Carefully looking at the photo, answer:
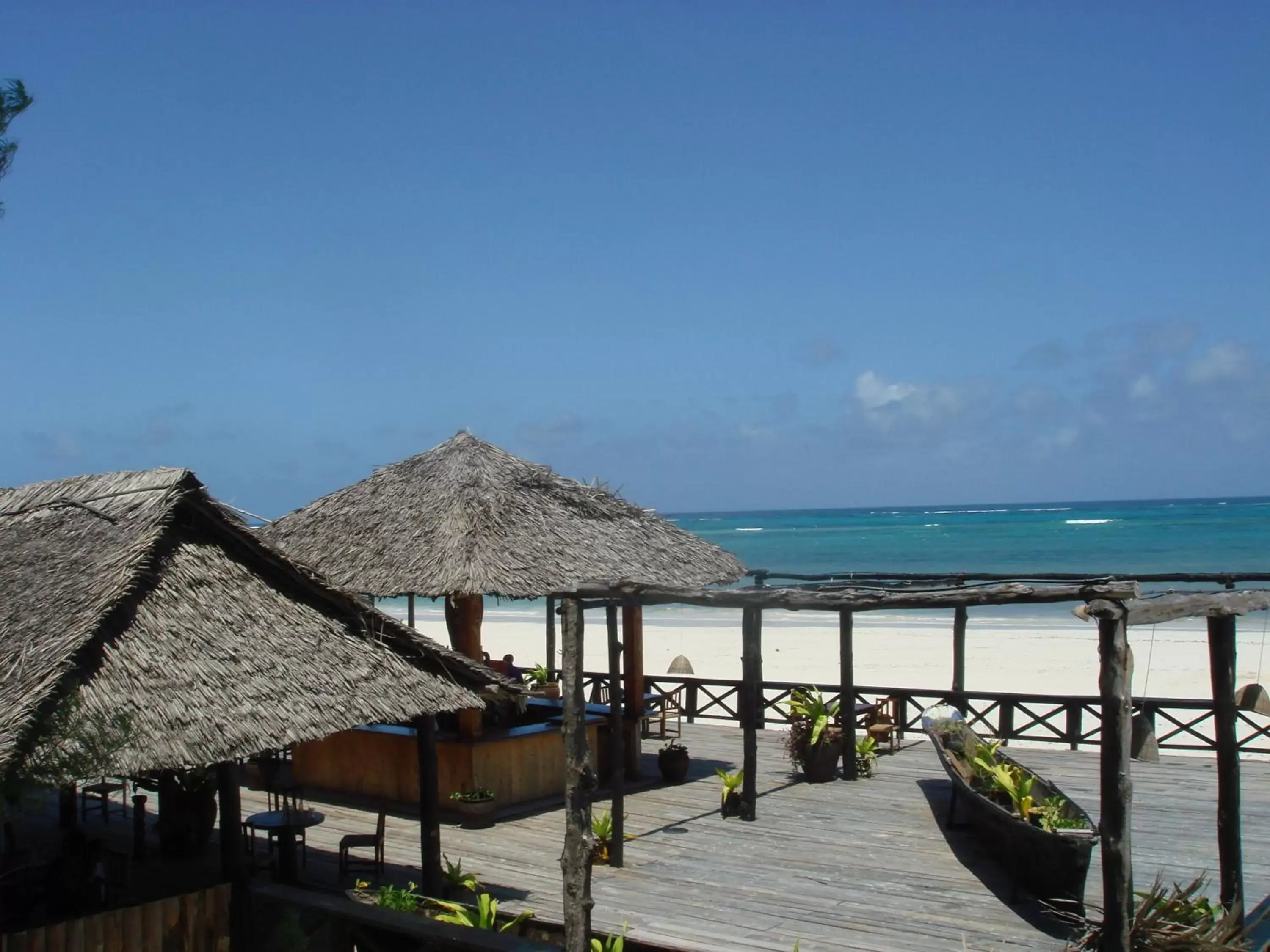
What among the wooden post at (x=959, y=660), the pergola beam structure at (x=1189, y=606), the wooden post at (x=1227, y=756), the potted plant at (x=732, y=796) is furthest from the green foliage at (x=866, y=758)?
the pergola beam structure at (x=1189, y=606)

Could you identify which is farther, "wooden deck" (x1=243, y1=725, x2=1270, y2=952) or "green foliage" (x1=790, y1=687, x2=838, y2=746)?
"green foliage" (x1=790, y1=687, x2=838, y2=746)

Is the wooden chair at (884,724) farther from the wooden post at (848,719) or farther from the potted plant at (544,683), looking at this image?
the potted plant at (544,683)

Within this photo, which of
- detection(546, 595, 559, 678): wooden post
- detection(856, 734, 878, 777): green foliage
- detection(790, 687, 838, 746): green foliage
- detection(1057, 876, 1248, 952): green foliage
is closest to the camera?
detection(1057, 876, 1248, 952): green foliage

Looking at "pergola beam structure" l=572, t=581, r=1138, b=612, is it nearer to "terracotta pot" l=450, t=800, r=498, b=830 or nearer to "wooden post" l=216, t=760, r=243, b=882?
"wooden post" l=216, t=760, r=243, b=882

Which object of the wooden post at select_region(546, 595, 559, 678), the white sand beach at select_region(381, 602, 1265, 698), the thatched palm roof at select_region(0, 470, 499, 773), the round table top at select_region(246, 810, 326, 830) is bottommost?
the white sand beach at select_region(381, 602, 1265, 698)

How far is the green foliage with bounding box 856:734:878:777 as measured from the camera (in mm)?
14188

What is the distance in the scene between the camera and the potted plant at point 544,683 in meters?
16.4

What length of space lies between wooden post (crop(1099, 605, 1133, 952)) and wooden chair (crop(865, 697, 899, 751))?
26.0 feet

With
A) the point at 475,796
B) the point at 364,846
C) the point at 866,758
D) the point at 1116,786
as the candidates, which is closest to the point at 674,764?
the point at 866,758

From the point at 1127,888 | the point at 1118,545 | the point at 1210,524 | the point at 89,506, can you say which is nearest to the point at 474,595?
the point at 89,506

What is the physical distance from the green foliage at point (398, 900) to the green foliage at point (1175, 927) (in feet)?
14.8

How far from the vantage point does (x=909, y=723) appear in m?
17.5

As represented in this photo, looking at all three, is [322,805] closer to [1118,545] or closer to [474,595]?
[474,595]

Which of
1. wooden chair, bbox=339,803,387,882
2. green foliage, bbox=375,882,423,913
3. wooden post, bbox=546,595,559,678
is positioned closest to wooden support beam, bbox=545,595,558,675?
wooden post, bbox=546,595,559,678
